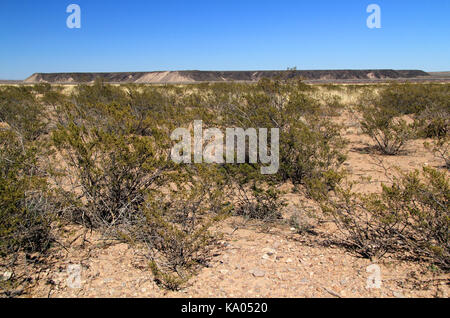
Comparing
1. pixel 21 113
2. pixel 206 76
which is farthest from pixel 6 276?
pixel 206 76

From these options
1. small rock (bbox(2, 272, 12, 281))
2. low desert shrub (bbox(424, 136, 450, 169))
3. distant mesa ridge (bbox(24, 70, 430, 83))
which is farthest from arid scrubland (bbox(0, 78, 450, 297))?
distant mesa ridge (bbox(24, 70, 430, 83))

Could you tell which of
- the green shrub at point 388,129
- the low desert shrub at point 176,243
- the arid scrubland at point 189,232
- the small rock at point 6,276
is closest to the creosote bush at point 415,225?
the arid scrubland at point 189,232

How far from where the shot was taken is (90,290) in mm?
2947

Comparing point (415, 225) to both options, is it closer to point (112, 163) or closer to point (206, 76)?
point (112, 163)

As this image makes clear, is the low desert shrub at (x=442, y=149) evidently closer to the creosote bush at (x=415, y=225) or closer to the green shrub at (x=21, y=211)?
the creosote bush at (x=415, y=225)

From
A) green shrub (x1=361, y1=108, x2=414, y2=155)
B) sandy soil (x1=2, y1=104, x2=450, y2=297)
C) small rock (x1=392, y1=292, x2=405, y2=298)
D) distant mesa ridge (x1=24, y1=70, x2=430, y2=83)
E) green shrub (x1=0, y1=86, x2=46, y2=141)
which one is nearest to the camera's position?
small rock (x1=392, y1=292, x2=405, y2=298)

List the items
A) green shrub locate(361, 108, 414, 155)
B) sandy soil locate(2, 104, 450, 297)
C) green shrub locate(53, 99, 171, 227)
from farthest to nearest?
green shrub locate(361, 108, 414, 155), green shrub locate(53, 99, 171, 227), sandy soil locate(2, 104, 450, 297)

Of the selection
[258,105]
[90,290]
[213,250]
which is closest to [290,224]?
[213,250]

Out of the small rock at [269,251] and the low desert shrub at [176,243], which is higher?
the low desert shrub at [176,243]

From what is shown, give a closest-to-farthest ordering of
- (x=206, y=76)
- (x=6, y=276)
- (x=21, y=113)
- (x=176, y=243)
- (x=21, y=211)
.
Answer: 1. (x=6, y=276)
2. (x=21, y=211)
3. (x=176, y=243)
4. (x=21, y=113)
5. (x=206, y=76)

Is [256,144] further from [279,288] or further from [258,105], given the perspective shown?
[279,288]

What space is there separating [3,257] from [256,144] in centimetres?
438

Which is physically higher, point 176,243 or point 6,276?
point 176,243

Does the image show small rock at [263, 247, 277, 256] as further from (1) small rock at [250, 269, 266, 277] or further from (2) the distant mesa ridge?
(2) the distant mesa ridge
